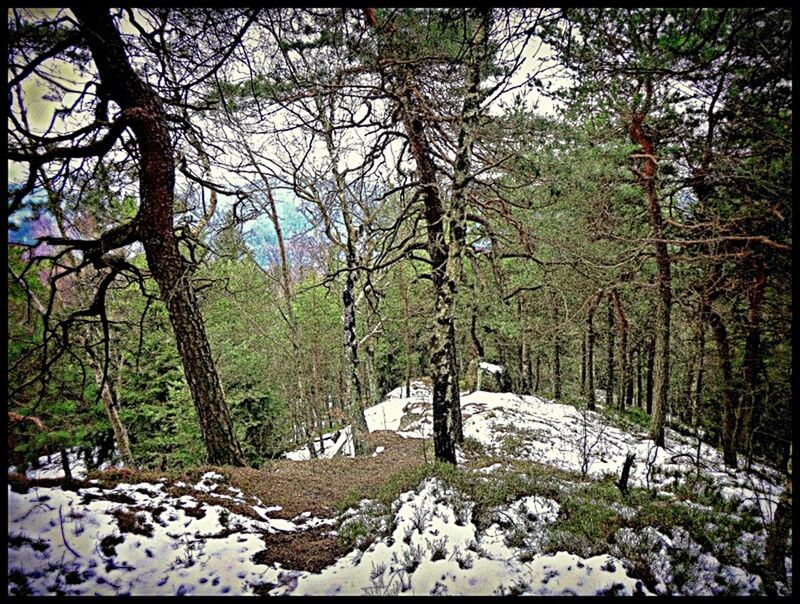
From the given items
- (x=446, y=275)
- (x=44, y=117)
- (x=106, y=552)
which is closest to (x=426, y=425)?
(x=446, y=275)

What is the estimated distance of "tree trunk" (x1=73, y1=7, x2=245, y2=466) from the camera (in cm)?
478

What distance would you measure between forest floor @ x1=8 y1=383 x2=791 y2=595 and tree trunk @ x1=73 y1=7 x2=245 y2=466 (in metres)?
1.01

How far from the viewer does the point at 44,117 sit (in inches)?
148

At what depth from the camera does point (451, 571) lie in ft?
11.5

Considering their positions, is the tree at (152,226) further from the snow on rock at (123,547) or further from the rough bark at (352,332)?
the rough bark at (352,332)

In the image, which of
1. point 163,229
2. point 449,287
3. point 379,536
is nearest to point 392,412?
point 449,287

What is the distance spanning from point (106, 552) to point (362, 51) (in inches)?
258

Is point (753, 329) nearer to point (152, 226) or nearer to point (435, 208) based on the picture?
point (435, 208)

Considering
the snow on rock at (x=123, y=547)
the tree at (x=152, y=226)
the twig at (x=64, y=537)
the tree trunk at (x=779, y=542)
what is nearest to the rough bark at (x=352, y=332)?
the tree at (x=152, y=226)

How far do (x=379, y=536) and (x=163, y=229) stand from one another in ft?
16.5

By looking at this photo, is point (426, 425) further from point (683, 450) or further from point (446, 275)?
point (446, 275)

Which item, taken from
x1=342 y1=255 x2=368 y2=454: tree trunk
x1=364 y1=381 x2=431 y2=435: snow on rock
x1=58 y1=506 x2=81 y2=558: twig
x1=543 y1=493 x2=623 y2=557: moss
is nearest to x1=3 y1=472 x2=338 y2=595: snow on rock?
x1=58 y1=506 x2=81 y2=558: twig

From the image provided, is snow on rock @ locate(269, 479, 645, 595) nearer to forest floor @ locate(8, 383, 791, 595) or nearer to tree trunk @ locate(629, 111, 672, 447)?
forest floor @ locate(8, 383, 791, 595)

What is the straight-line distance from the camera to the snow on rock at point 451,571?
324 centimetres
